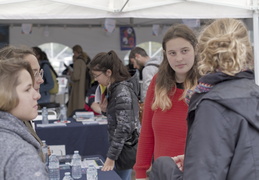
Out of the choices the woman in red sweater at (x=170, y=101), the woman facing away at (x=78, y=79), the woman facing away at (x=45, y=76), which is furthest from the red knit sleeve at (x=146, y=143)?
the woman facing away at (x=78, y=79)

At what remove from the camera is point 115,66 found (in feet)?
9.71

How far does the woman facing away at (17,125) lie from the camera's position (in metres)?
1.11

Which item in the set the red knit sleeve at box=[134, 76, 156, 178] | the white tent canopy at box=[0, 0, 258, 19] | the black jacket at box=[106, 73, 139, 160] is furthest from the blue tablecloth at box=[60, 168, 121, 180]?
the white tent canopy at box=[0, 0, 258, 19]

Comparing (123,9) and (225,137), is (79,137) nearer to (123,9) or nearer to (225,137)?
(123,9)

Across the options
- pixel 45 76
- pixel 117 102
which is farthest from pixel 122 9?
pixel 45 76

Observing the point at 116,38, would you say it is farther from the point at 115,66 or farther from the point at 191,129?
the point at 191,129

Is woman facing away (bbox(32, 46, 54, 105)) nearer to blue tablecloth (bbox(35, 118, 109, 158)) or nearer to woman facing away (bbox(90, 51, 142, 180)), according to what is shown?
blue tablecloth (bbox(35, 118, 109, 158))

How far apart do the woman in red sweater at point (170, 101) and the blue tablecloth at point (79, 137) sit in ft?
7.27

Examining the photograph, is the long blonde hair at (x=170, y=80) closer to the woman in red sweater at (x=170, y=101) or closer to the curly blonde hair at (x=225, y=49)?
the woman in red sweater at (x=170, y=101)

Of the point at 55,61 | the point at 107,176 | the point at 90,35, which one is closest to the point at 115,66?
the point at 107,176

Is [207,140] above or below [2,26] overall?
below

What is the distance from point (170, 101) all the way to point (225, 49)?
798mm

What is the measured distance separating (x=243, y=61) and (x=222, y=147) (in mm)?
288

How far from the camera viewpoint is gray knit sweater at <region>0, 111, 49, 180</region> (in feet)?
3.62
